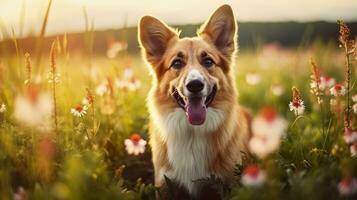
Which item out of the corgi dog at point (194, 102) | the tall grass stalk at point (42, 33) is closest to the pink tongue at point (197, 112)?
the corgi dog at point (194, 102)

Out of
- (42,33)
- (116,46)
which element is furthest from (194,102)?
(116,46)

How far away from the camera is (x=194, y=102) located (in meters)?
4.57

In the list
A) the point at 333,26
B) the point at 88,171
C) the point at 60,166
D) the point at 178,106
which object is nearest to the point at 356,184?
Result: the point at 88,171

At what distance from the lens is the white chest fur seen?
4.62 m

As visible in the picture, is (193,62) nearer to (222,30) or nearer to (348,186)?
(222,30)

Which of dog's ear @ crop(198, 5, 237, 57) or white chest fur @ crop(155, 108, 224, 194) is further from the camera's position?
dog's ear @ crop(198, 5, 237, 57)

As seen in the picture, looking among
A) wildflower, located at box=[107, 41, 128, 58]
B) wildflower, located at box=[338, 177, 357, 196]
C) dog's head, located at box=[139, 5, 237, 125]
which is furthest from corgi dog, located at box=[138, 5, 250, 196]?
wildflower, located at box=[338, 177, 357, 196]

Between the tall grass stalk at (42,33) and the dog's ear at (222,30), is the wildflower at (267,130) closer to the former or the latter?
the tall grass stalk at (42,33)

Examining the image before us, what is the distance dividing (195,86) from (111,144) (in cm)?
133

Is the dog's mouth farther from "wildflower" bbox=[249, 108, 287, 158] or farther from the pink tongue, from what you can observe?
"wildflower" bbox=[249, 108, 287, 158]

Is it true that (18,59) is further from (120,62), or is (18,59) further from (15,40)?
(120,62)

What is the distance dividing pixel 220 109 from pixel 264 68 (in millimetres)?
6380

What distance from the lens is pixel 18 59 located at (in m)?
4.34

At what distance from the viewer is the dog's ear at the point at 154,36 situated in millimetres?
5145
